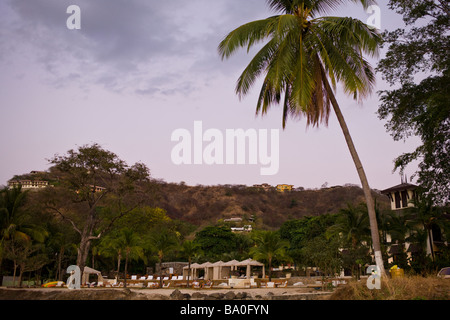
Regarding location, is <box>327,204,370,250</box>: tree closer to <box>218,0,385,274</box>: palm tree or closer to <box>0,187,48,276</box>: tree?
<box>218,0,385,274</box>: palm tree

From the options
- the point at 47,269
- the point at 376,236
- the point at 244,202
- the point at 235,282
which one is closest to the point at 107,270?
the point at 47,269

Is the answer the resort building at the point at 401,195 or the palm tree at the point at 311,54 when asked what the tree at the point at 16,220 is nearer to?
the palm tree at the point at 311,54

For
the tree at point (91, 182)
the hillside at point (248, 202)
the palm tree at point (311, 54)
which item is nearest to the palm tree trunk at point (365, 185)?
the palm tree at point (311, 54)

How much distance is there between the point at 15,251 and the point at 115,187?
8.06m

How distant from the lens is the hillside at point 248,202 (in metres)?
106

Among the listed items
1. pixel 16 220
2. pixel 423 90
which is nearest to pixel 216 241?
pixel 16 220

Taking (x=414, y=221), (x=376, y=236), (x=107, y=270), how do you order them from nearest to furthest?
(x=376, y=236) → (x=414, y=221) → (x=107, y=270)

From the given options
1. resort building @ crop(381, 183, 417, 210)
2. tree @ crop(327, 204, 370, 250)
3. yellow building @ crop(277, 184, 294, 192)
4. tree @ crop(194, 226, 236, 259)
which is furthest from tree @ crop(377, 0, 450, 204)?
yellow building @ crop(277, 184, 294, 192)

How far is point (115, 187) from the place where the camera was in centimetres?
3125

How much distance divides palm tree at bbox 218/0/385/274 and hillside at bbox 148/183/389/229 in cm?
8395

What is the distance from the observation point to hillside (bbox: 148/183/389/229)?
105875mm

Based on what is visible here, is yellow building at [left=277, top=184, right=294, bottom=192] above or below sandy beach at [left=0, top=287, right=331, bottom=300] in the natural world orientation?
above

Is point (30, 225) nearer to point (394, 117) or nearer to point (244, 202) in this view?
point (394, 117)

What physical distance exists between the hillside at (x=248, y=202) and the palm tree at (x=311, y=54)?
275 ft
